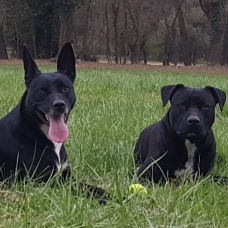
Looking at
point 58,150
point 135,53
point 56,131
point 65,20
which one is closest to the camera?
point 56,131

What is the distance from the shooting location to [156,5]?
4512 cm

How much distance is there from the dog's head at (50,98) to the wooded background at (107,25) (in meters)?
34.8

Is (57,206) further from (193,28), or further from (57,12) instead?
(193,28)

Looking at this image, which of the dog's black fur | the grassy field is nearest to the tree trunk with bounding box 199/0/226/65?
the grassy field

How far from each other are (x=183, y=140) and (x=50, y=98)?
1.46m

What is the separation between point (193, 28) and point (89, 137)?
159 feet

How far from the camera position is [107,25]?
46.2 m

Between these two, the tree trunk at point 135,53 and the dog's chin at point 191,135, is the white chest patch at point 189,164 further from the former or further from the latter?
the tree trunk at point 135,53

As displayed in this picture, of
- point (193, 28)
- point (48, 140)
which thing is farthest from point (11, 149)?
point (193, 28)

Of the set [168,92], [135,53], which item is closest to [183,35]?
[135,53]

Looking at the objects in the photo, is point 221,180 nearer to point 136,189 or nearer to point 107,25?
point 136,189

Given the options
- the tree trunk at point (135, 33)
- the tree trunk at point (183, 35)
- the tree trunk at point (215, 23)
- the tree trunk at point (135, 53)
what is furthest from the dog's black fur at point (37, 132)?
the tree trunk at point (135, 53)

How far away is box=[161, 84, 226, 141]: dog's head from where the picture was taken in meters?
4.98

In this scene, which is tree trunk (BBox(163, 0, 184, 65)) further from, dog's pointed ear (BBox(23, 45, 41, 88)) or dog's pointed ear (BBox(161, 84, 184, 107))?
dog's pointed ear (BBox(23, 45, 41, 88))
